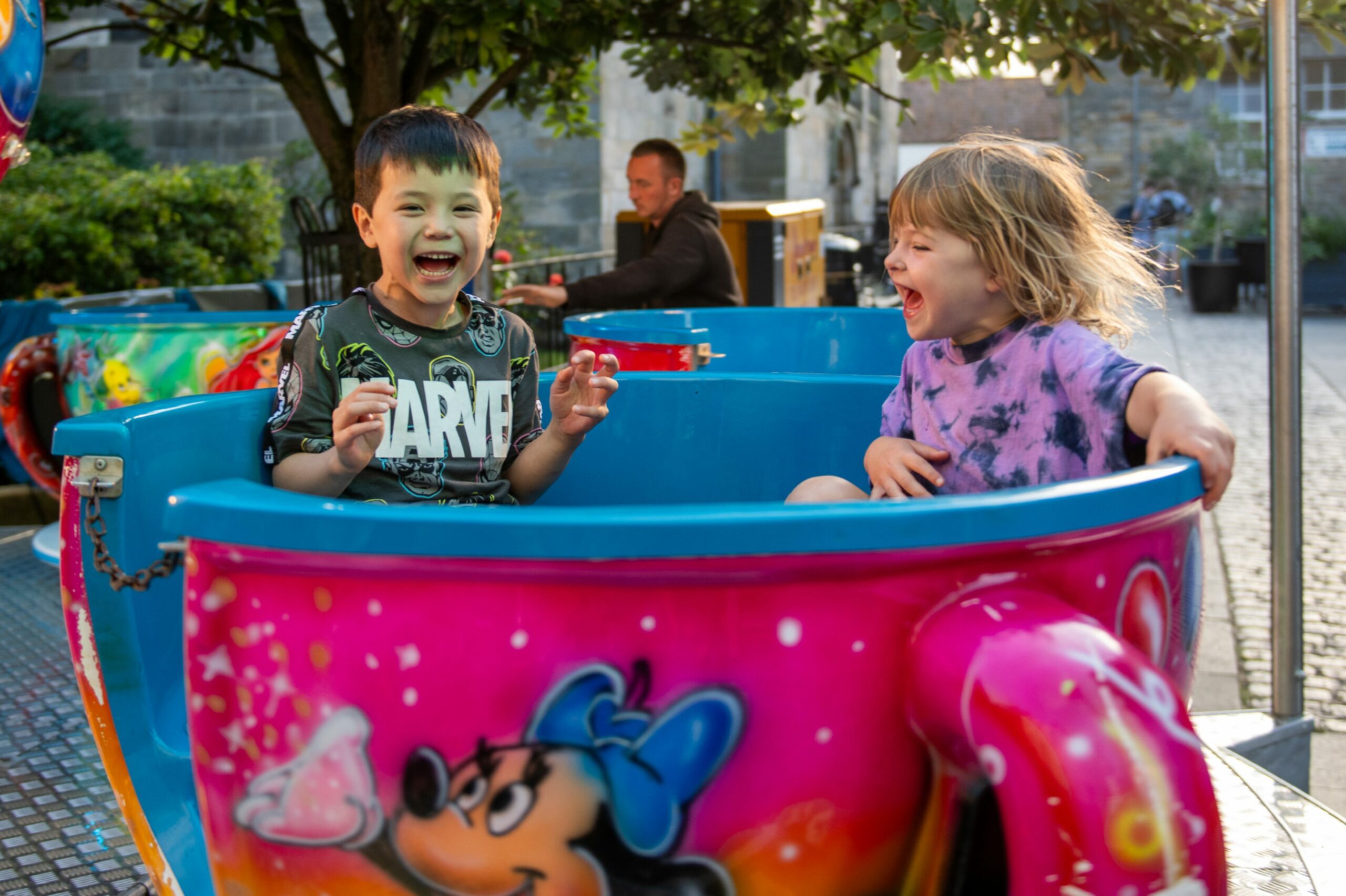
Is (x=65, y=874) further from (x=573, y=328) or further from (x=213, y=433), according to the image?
(x=573, y=328)

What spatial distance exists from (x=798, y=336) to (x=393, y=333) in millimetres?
1978

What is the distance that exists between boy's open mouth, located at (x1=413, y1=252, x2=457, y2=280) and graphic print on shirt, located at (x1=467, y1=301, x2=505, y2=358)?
0.18 meters

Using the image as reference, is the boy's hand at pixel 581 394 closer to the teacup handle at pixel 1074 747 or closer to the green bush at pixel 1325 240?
the teacup handle at pixel 1074 747

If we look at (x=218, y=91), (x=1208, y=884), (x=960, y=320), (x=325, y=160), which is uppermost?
(x=218, y=91)

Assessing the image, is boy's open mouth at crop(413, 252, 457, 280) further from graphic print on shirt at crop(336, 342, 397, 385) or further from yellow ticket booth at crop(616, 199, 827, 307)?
yellow ticket booth at crop(616, 199, 827, 307)

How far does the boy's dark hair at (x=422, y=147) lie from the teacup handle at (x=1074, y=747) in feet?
3.37

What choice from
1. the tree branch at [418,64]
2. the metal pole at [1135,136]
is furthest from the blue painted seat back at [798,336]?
the metal pole at [1135,136]

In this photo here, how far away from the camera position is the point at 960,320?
1643 mm

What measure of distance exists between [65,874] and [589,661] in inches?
60.0

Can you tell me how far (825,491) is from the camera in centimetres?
166

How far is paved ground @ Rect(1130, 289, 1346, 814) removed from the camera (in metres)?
3.16

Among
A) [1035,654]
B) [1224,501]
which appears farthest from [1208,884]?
[1224,501]

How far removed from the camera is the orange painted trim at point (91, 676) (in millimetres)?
1340

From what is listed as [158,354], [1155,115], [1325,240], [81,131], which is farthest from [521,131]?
[1155,115]
